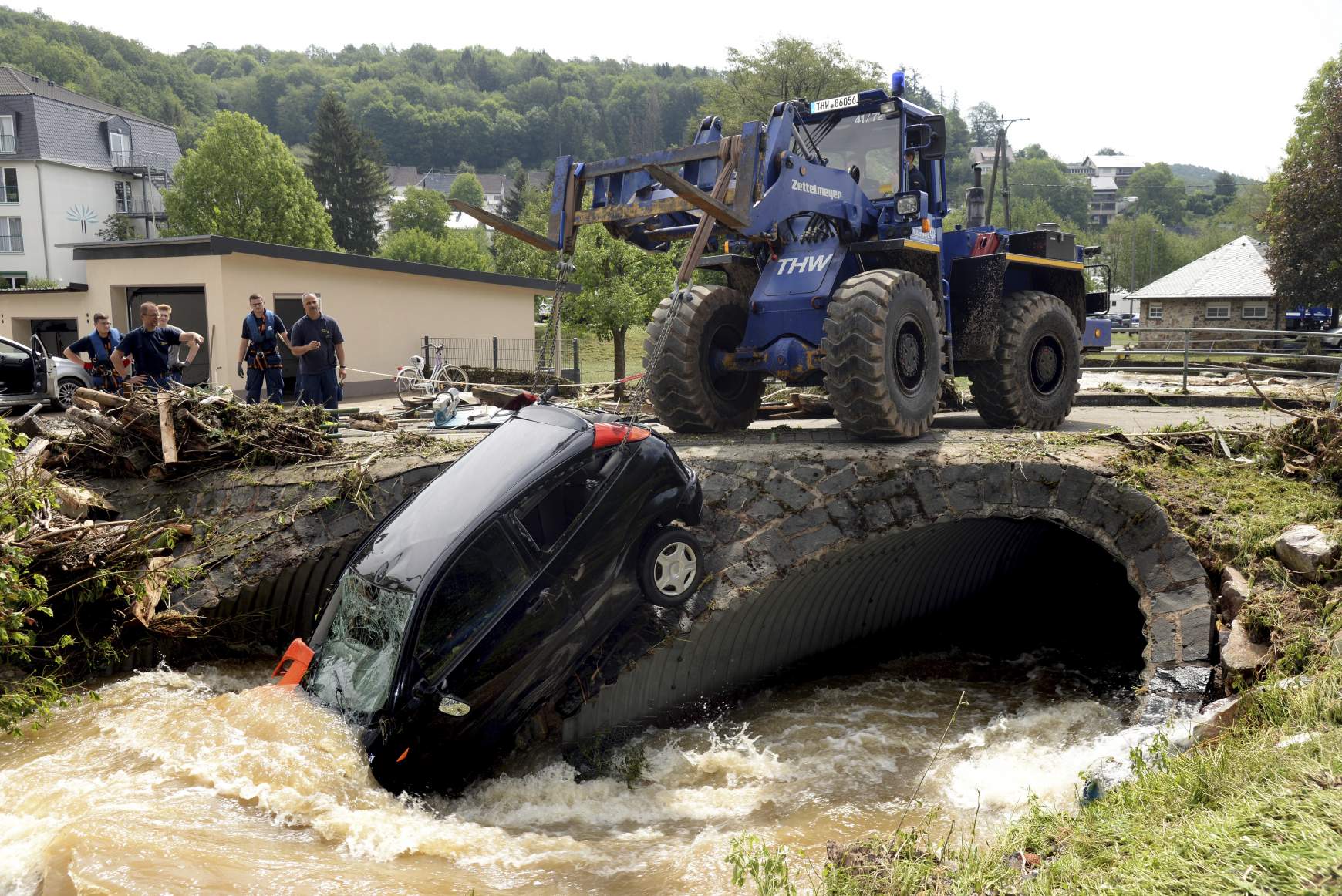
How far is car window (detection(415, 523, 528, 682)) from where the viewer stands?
20.0 feet

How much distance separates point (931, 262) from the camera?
32.3 ft

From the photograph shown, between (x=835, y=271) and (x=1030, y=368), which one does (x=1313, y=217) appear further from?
(x=835, y=271)

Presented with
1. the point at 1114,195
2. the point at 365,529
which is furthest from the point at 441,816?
the point at 1114,195

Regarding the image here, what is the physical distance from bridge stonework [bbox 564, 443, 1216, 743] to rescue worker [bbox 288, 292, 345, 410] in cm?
544

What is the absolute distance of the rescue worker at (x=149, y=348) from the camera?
1152cm

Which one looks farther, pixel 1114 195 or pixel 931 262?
pixel 1114 195

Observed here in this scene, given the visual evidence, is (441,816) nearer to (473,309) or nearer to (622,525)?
(622,525)

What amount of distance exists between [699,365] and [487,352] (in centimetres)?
1797

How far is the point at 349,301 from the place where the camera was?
894 inches

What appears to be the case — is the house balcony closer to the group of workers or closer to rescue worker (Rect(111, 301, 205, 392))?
the group of workers

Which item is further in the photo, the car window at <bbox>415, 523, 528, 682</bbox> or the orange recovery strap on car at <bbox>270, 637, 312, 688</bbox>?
the orange recovery strap on car at <bbox>270, 637, 312, 688</bbox>

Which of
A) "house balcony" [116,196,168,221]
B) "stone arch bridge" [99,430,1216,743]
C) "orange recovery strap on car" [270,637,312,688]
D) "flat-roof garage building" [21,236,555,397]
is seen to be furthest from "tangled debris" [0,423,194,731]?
"house balcony" [116,196,168,221]

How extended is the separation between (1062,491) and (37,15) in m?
156

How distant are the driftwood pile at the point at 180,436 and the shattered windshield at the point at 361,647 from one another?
3.44 metres
